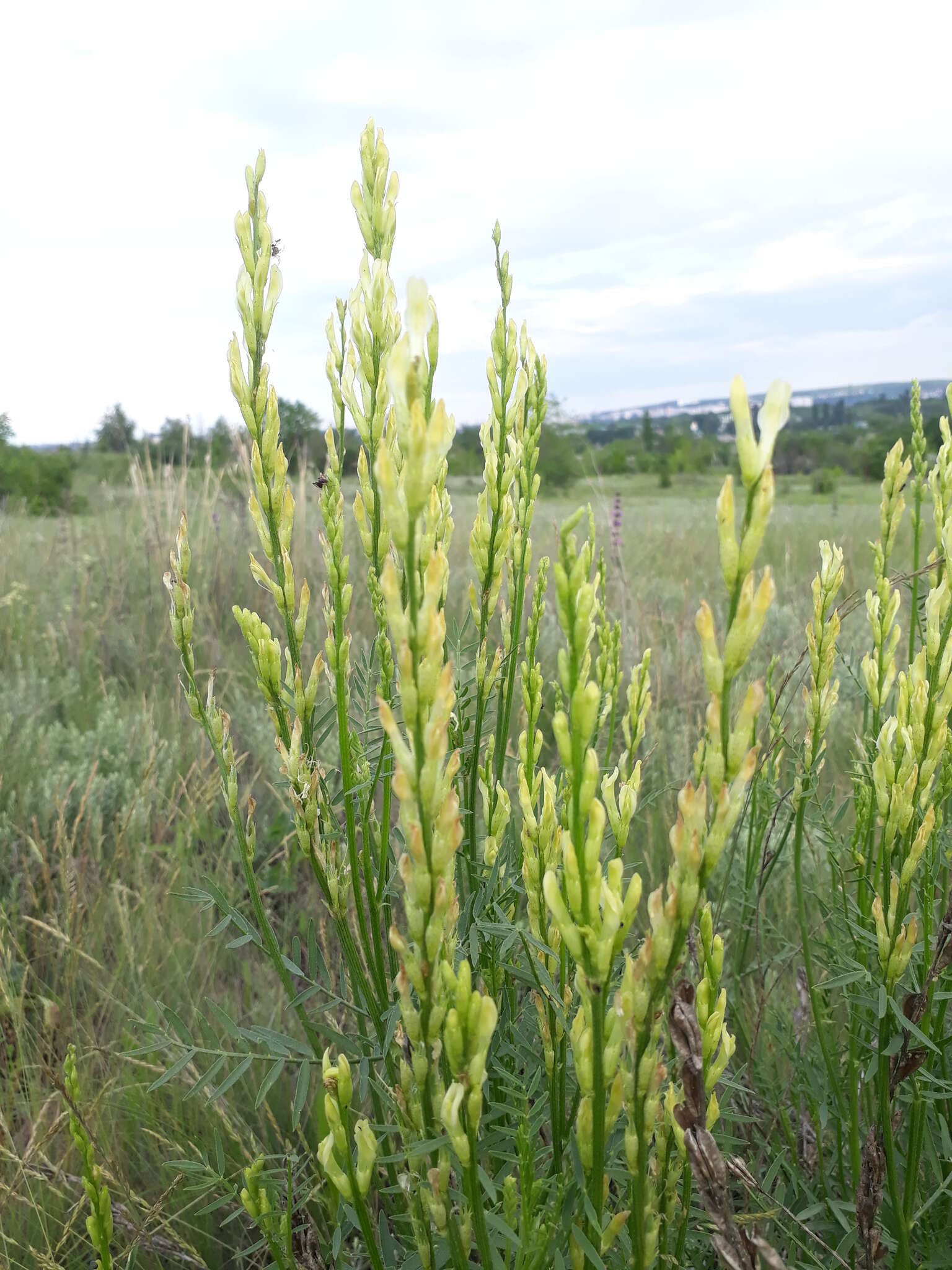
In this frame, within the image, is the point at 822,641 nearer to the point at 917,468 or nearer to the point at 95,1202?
the point at 917,468

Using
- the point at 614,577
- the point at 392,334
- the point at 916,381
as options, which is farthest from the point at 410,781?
the point at 614,577

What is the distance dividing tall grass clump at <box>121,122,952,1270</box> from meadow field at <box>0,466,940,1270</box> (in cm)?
10

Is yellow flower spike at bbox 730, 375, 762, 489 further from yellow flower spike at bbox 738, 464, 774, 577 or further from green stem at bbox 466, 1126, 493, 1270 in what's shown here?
green stem at bbox 466, 1126, 493, 1270

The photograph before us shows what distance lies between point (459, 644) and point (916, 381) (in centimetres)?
141

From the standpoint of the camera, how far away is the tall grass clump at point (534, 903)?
0.68 m

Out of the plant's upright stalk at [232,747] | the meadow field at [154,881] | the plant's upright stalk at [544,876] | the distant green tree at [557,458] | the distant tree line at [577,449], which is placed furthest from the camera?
the distant green tree at [557,458]

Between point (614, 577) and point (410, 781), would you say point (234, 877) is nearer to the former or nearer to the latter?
point (410, 781)

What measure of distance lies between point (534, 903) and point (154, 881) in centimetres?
229

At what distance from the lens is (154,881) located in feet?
9.52

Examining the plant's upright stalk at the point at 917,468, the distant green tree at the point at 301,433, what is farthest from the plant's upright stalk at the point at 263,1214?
the distant green tree at the point at 301,433

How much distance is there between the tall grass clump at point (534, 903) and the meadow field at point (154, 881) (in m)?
0.10

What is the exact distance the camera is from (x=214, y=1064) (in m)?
1.18

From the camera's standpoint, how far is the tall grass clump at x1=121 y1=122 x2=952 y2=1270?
679 millimetres

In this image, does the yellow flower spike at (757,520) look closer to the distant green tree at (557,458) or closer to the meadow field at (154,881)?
the meadow field at (154,881)
